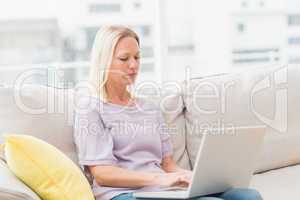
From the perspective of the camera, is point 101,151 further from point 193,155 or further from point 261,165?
point 261,165

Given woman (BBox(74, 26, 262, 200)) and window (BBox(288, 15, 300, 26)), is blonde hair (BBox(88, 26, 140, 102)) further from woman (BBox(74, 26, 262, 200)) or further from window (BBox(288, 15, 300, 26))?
window (BBox(288, 15, 300, 26))

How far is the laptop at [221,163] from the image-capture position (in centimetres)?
153

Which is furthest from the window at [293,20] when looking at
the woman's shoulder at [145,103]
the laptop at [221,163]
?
the laptop at [221,163]

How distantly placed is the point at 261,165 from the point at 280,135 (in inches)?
7.1

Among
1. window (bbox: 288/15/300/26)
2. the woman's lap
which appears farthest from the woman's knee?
window (bbox: 288/15/300/26)

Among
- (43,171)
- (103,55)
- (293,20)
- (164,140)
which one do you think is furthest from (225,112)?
(293,20)

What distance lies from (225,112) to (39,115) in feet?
2.90

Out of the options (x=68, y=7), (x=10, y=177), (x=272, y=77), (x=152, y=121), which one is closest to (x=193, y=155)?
(x=152, y=121)

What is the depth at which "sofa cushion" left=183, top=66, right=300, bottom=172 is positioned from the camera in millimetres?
2293

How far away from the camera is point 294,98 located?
2445 mm

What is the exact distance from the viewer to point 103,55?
6.42 feet

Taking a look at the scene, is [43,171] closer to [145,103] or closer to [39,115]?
[39,115]

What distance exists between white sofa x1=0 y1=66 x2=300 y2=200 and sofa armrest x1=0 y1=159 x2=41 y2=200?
42cm

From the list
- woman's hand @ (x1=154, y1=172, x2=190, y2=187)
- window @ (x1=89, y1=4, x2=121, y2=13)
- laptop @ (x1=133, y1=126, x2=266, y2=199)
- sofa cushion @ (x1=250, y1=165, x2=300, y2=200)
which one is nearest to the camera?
laptop @ (x1=133, y1=126, x2=266, y2=199)
